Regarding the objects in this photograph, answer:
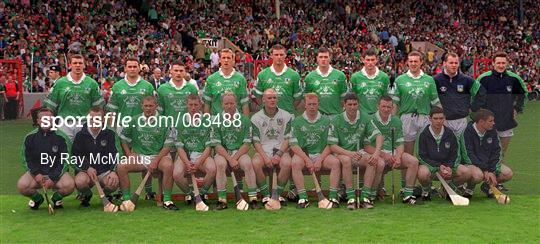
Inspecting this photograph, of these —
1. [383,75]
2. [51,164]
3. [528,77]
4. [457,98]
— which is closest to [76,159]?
[51,164]

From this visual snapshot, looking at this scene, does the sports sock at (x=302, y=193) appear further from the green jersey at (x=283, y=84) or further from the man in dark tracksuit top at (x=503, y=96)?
the man in dark tracksuit top at (x=503, y=96)

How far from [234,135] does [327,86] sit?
1465mm

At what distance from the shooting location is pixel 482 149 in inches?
413

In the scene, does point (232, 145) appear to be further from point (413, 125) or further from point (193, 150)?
point (413, 125)

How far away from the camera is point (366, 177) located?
1008 cm

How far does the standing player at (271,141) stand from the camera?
10.1 metres

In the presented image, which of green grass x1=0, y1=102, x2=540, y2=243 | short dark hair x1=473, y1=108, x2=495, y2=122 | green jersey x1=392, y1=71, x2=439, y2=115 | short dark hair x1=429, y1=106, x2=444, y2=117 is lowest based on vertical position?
green grass x1=0, y1=102, x2=540, y2=243

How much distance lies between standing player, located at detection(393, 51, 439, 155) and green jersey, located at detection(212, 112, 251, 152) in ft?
6.14

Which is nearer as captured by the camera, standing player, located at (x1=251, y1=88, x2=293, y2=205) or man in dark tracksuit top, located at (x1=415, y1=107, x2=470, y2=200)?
standing player, located at (x1=251, y1=88, x2=293, y2=205)

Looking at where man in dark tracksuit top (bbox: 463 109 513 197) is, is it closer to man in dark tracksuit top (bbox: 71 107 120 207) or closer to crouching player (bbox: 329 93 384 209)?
crouching player (bbox: 329 93 384 209)

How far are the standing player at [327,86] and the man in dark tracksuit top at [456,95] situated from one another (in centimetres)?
118

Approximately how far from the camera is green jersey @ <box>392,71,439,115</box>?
1081cm

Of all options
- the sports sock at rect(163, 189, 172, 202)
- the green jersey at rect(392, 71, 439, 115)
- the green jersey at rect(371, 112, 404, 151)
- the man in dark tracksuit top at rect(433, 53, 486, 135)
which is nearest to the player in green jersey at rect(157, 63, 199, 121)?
the sports sock at rect(163, 189, 172, 202)

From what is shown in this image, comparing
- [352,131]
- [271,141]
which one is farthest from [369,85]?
[271,141]
